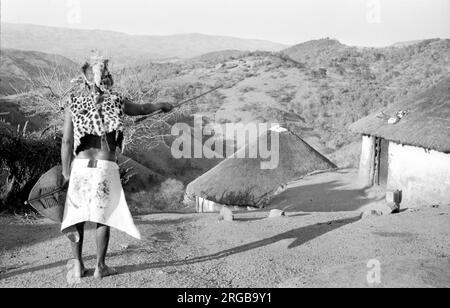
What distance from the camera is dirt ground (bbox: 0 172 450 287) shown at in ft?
16.4

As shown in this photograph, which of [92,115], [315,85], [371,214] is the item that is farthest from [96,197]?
[315,85]

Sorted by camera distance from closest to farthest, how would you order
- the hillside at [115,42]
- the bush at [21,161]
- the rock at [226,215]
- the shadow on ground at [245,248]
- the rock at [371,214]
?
the shadow on ground at [245,248], the rock at [226,215], the rock at [371,214], the bush at [21,161], the hillside at [115,42]

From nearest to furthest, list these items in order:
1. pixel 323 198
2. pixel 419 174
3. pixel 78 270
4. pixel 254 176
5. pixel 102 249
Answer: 1. pixel 102 249
2. pixel 78 270
3. pixel 419 174
4. pixel 323 198
5. pixel 254 176

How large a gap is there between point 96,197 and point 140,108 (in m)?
0.90

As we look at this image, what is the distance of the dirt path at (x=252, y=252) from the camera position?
5020mm

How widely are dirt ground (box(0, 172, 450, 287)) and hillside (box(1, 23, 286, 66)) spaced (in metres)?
90.4

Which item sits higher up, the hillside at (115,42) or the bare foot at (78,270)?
the hillside at (115,42)

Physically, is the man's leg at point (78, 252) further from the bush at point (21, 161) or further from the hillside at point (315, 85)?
the hillside at point (315, 85)

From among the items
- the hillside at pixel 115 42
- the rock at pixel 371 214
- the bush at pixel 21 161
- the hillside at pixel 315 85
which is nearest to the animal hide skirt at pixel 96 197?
the rock at pixel 371 214

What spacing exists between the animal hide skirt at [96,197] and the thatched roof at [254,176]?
11392 millimetres

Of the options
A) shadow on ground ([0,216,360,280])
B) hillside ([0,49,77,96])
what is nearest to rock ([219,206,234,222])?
shadow on ground ([0,216,360,280])

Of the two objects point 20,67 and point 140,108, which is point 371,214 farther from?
point 20,67

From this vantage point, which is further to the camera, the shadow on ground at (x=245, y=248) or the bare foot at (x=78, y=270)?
the shadow on ground at (x=245, y=248)

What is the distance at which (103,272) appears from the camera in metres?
5.03
